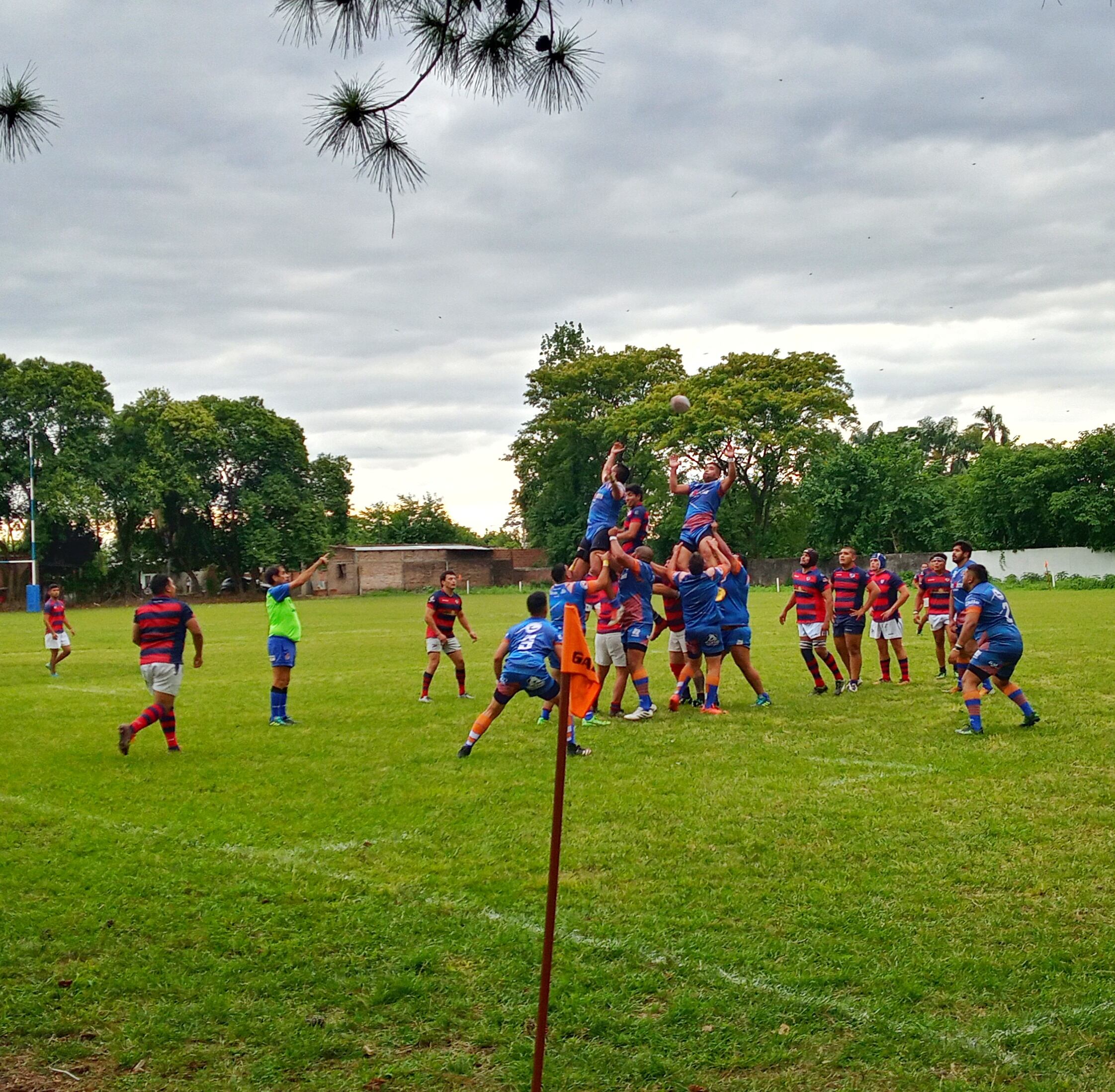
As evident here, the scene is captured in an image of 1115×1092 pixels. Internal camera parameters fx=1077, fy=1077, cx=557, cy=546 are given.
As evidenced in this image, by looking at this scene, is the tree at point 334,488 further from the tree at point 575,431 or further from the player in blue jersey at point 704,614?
the player in blue jersey at point 704,614

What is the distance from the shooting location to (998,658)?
1095 cm

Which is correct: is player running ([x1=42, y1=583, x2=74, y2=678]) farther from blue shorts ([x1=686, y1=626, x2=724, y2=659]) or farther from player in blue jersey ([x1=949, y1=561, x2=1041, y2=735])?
player in blue jersey ([x1=949, y1=561, x2=1041, y2=735])

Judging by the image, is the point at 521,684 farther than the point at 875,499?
No

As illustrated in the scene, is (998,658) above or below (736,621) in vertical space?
Answer: below

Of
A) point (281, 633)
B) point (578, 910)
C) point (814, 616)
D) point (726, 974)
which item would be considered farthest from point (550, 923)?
point (814, 616)

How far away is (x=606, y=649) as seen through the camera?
43.4 ft

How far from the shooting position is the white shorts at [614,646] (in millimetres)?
13094

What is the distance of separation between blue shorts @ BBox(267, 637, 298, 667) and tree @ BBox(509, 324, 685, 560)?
5432 cm

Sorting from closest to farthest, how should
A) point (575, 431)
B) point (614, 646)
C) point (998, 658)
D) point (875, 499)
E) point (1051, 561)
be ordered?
point (998, 658)
point (614, 646)
point (1051, 561)
point (875, 499)
point (575, 431)

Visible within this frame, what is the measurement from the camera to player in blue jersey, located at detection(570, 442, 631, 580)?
40.9 ft

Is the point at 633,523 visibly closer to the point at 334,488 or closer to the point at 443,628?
the point at 443,628

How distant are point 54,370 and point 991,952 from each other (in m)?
64.6

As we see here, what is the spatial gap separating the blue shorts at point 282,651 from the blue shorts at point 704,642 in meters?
4.75

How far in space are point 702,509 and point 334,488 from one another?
6338 cm
